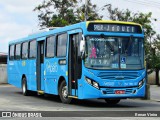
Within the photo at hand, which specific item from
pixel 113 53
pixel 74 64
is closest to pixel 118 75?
pixel 113 53

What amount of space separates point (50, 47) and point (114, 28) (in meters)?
3.86

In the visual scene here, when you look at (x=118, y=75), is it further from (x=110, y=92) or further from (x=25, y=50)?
(x=25, y=50)

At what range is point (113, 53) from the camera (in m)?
16.3

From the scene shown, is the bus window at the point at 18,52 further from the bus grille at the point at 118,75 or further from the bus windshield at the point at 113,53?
the bus grille at the point at 118,75

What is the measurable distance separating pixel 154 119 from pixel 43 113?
3.65 m

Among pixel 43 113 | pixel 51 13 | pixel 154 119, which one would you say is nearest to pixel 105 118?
pixel 154 119

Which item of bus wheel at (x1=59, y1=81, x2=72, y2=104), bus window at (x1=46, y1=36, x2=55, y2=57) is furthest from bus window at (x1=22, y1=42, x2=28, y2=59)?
bus wheel at (x1=59, y1=81, x2=72, y2=104)

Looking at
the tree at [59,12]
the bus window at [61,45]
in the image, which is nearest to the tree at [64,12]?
the tree at [59,12]

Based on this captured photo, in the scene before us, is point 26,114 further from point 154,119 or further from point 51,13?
point 51,13

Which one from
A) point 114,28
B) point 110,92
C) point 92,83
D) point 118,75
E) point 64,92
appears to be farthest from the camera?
point 64,92

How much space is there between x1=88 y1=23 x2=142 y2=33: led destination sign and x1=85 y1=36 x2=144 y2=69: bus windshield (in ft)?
1.08

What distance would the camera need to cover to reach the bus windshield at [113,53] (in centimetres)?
1608

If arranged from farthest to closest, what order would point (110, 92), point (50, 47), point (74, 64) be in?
point (50, 47)
point (74, 64)
point (110, 92)

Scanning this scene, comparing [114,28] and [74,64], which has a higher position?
[114,28]
